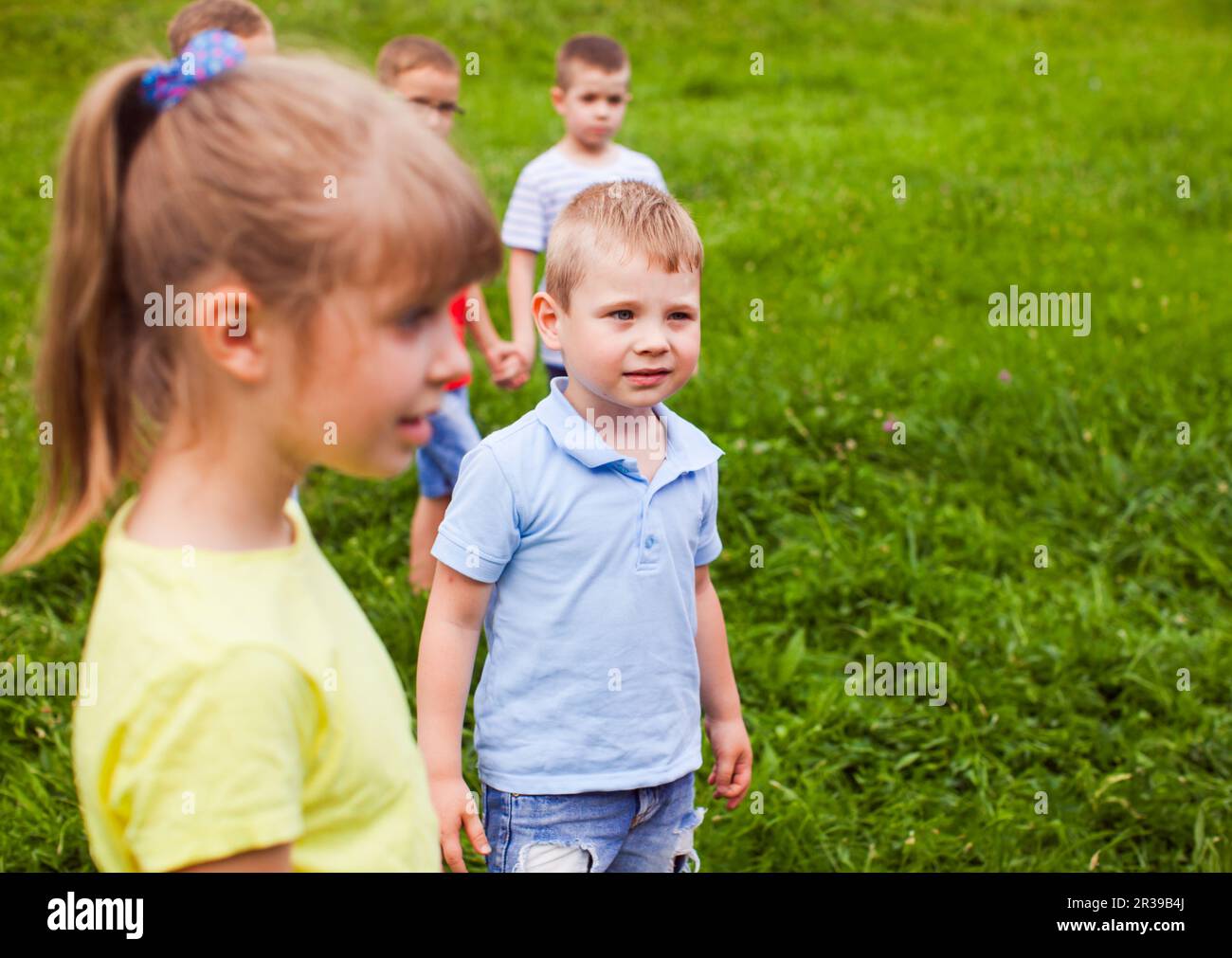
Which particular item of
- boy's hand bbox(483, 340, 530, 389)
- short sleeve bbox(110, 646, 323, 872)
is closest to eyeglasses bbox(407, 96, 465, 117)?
boy's hand bbox(483, 340, 530, 389)

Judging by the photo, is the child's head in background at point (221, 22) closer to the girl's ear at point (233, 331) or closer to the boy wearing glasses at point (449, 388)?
the boy wearing glasses at point (449, 388)

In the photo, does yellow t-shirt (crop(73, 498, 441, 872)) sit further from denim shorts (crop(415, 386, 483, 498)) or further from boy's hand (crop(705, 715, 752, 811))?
denim shorts (crop(415, 386, 483, 498))

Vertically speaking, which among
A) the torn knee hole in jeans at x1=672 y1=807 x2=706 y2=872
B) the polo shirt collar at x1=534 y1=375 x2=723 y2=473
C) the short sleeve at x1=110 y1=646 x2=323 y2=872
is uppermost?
the polo shirt collar at x1=534 y1=375 x2=723 y2=473

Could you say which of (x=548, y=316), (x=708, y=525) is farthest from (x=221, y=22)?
(x=708, y=525)

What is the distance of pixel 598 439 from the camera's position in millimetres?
2322

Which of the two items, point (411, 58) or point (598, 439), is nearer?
point (598, 439)

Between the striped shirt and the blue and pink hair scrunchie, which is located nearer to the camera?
the blue and pink hair scrunchie

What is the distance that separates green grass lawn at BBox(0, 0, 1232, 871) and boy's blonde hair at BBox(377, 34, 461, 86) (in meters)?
0.94

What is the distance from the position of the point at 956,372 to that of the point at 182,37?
344cm

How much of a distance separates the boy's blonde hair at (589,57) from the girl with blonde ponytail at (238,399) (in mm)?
3460

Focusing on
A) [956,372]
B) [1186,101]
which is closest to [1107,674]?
[956,372]

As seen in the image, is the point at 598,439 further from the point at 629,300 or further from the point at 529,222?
the point at 529,222

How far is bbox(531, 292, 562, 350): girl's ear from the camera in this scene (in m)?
2.41

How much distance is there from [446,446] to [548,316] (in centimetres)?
182
